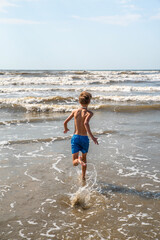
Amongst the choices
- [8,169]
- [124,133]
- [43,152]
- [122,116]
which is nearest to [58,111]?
[122,116]

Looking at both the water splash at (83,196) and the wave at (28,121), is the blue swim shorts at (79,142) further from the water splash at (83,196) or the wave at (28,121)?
the wave at (28,121)

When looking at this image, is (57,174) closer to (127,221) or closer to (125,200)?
(125,200)

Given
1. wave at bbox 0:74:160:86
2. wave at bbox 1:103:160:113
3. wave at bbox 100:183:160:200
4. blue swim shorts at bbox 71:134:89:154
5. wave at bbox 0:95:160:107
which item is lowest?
wave at bbox 100:183:160:200

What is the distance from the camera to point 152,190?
14.6ft

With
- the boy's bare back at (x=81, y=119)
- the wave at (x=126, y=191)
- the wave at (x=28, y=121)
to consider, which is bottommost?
the wave at (x=126, y=191)

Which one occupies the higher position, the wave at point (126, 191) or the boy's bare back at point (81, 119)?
the boy's bare back at point (81, 119)

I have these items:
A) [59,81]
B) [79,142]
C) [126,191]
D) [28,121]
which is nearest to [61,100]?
[28,121]

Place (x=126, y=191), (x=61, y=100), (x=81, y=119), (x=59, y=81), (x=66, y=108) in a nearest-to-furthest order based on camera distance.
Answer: (x=126, y=191)
(x=81, y=119)
(x=66, y=108)
(x=61, y=100)
(x=59, y=81)

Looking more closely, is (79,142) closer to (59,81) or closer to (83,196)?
(83,196)

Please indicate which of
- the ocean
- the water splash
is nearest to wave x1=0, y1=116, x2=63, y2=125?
the ocean

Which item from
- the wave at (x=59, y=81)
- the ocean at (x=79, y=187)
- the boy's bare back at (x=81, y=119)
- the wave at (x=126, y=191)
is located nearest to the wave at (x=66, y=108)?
the ocean at (x=79, y=187)

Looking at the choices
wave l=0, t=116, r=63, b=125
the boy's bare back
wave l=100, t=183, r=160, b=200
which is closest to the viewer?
wave l=100, t=183, r=160, b=200

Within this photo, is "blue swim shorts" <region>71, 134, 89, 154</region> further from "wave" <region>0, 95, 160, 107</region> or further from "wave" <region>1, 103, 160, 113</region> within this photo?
"wave" <region>0, 95, 160, 107</region>

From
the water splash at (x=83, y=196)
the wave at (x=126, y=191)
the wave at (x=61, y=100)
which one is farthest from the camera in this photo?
the wave at (x=61, y=100)
